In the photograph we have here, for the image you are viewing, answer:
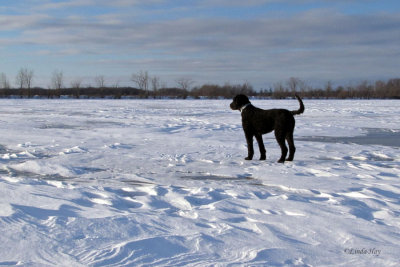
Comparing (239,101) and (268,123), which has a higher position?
(239,101)

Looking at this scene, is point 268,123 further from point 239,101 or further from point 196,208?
point 196,208

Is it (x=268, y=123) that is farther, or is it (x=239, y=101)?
(x=239, y=101)

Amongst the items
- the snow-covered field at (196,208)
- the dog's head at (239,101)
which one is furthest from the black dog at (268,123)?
the snow-covered field at (196,208)

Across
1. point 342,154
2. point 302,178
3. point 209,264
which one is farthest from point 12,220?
point 342,154

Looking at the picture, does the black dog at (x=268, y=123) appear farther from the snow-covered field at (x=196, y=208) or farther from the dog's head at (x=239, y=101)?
the snow-covered field at (x=196, y=208)

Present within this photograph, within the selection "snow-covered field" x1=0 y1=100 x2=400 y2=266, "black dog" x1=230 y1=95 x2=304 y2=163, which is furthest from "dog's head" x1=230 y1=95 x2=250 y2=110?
"snow-covered field" x1=0 y1=100 x2=400 y2=266

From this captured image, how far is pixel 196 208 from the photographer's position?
186 inches

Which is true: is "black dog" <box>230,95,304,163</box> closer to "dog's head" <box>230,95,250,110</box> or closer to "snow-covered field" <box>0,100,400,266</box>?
"dog's head" <box>230,95,250,110</box>

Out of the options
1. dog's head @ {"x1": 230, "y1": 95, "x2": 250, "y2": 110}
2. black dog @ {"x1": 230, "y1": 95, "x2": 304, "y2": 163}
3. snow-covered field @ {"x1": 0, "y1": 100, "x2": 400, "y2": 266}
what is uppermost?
dog's head @ {"x1": 230, "y1": 95, "x2": 250, "y2": 110}

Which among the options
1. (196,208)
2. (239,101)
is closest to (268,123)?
(239,101)

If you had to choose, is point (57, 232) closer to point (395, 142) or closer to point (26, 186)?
point (26, 186)

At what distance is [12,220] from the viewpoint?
Result: 13.1 ft

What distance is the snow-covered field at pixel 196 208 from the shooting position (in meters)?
3.33

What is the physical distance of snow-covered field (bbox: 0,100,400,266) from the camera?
3328 millimetres
